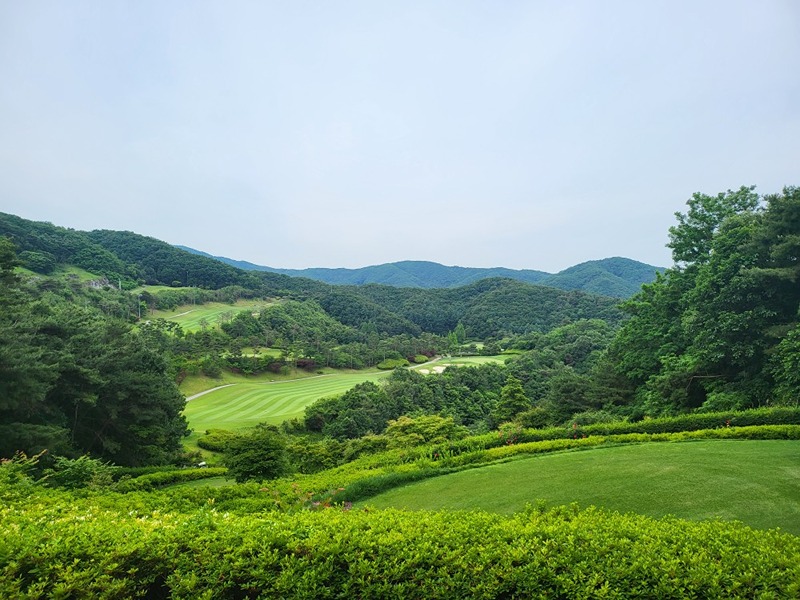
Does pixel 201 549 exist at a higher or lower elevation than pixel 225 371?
higher

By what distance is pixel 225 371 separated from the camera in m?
55.1

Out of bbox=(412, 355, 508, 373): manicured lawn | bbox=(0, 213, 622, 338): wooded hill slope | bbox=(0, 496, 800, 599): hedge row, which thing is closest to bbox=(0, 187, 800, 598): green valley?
bbox=(0, 496, 800, 599): hedge row

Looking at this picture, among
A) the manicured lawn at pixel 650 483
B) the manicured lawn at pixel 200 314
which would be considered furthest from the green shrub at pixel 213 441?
the manicured lawn at pixel 200 314

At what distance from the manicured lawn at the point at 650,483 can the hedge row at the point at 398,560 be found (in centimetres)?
244

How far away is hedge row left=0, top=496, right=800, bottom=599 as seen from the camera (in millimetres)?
3240

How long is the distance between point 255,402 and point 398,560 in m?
44.5

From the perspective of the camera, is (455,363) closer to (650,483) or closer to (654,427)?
(654,427)

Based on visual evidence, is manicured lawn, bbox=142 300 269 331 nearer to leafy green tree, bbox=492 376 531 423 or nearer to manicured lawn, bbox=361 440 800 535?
leafy green tree, bbox=492 376 531 423

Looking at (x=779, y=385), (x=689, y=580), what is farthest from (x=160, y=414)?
(x=779, y=385)

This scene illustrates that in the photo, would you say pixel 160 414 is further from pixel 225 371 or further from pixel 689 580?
pixel 225 371

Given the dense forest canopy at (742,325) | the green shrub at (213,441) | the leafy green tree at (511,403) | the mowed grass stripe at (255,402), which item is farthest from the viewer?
the mowed grass stripe at (255,402)

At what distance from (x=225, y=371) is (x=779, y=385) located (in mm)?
54455

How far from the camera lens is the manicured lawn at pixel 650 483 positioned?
5984 millimetres

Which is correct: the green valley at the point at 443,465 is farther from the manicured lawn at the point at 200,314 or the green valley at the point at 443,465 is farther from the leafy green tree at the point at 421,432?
the manicured lawn at the point at 200,314
